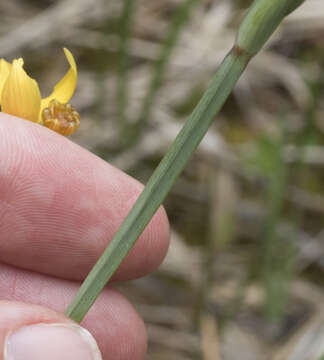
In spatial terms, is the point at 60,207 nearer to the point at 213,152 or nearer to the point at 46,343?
the point at 46,343

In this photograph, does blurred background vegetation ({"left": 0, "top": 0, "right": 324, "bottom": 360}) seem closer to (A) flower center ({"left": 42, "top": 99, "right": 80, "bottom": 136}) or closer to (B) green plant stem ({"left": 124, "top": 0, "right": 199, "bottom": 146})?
(B) green plant stem ({"left": 124, "top": 0, "right": 199, "bottom": 146})

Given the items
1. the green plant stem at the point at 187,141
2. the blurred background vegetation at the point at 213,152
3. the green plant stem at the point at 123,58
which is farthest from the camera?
the blurred background vegetation at the point at 213,152

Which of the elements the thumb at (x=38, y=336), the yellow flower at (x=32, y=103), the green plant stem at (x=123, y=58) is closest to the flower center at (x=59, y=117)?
the yellow flower at (x=32, y=103)

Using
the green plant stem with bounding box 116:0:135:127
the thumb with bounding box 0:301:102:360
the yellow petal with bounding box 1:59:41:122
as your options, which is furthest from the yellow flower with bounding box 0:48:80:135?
the green plant stem with bounding box 116:0:135:127

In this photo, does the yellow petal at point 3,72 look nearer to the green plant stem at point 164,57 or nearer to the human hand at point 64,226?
the human hand at point 64,226

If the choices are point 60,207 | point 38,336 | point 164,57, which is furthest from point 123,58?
point 38,336

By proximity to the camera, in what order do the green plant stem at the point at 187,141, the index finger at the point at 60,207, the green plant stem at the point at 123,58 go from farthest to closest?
the green plant stem at the point at 123,58, the index finger at the point at 60,207, the green plant stem at the point at 187,141
